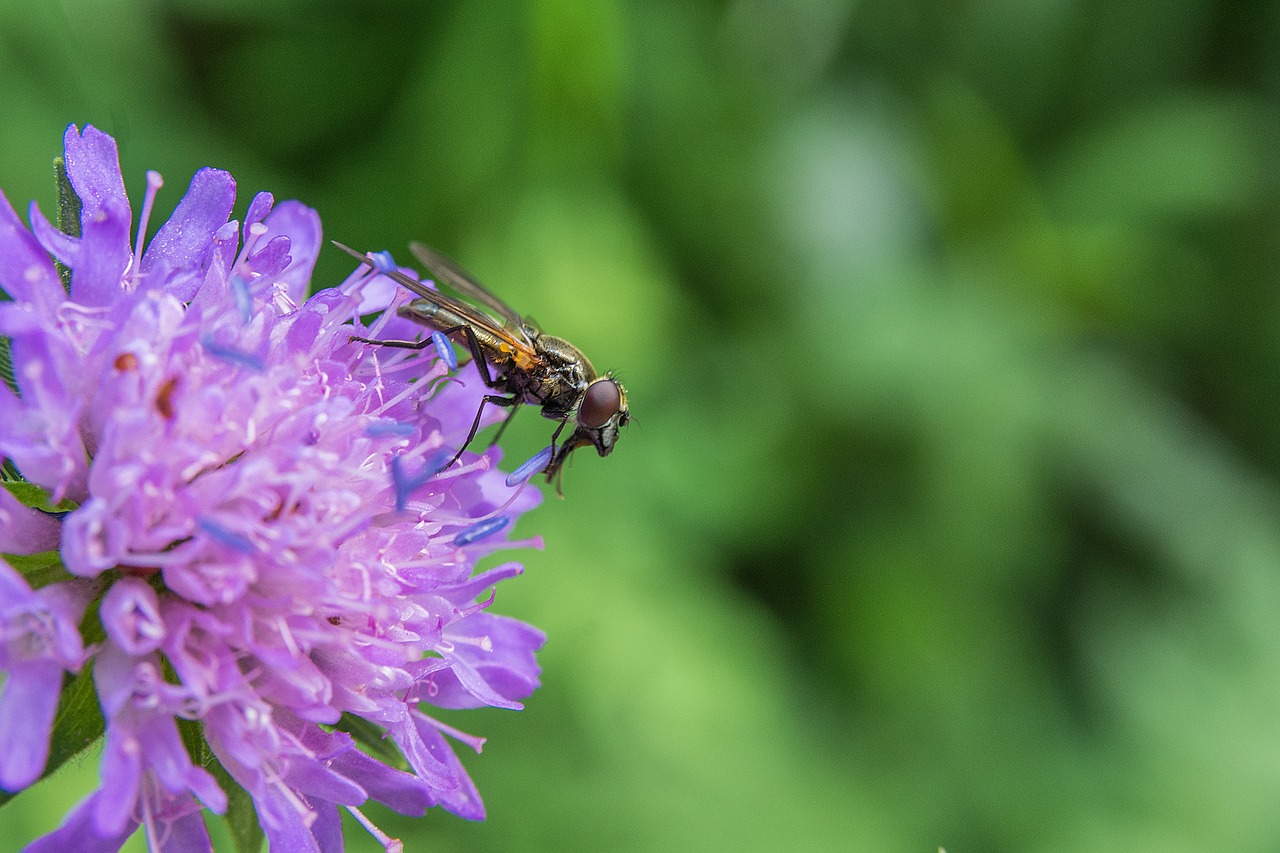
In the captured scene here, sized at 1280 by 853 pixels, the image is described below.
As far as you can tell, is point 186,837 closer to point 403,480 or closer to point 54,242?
point 403,480

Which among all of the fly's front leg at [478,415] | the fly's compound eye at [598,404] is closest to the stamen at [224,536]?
the fly's front leg at [478,415]

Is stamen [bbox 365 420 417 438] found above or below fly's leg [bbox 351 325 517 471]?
below

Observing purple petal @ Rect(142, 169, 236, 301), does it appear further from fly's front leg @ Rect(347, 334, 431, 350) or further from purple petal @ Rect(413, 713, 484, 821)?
purple petal @ Rect(413, 713, 484, 821)

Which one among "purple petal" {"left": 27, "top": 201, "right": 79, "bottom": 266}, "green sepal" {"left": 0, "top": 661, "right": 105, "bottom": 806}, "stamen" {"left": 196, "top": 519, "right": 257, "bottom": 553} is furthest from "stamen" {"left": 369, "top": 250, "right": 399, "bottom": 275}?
"green sepal" {"left": 0, "top": 661, "right": 105, "bottom": 806}

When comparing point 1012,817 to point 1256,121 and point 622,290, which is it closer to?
point 622,290

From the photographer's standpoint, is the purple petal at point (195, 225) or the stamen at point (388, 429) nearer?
the stamen at point (388, 429)

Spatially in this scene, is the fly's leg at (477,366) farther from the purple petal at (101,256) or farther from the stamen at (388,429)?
the purple petal at (101,256)

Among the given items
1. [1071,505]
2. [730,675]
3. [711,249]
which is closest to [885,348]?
[711,249]
